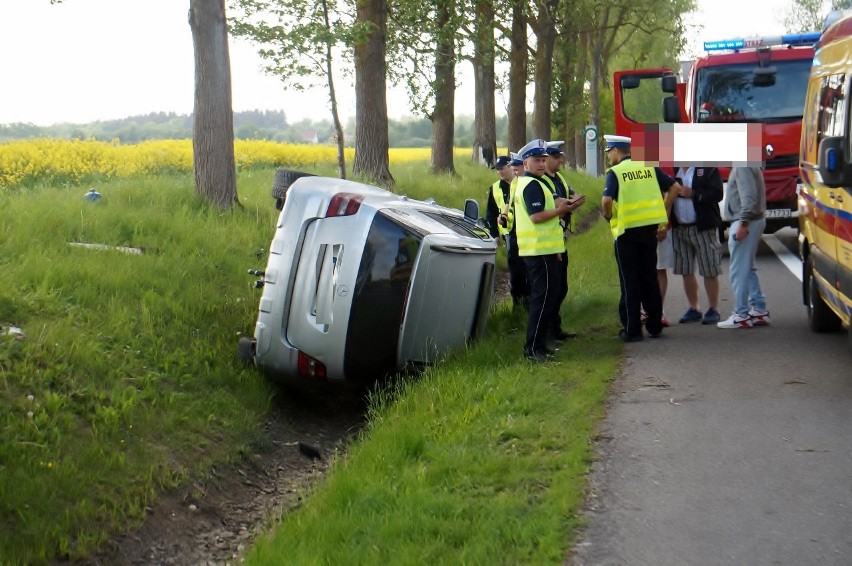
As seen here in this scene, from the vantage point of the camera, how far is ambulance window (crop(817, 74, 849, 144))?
8.64 m

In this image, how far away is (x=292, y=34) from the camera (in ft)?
56.4

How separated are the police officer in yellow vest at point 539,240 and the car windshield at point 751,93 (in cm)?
→ 859

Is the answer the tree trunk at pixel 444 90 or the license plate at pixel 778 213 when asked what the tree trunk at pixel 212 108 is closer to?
the license plate at pixel 778 213

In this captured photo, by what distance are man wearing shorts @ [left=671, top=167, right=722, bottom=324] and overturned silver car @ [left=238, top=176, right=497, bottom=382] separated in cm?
289

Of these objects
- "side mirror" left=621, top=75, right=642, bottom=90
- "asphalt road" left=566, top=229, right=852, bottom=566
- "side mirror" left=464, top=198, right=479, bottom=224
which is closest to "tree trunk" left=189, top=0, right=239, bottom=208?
"side mirror" left=464, top=198, right=479, bottom=224

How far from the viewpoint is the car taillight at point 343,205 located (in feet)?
29.7

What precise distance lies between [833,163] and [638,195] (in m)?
2.47

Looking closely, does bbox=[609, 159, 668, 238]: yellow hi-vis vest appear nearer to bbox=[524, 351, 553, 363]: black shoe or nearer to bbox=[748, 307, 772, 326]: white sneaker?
bbox=[524, 351, 553, 363]: black shoe

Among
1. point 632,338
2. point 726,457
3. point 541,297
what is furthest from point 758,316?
point 726,457

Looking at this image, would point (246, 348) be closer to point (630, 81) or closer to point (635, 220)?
point (635, 220)

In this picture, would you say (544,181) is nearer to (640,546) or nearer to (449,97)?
(640,546)

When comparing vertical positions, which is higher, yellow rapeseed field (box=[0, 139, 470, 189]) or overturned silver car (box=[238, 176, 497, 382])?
yellow rapeseed field (box=[0, 139, 470, 189])

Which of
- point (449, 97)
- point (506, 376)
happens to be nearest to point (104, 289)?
point (506, 376)

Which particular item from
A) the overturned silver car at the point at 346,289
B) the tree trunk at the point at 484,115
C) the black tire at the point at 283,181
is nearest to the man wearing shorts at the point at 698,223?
the overturned silver car at the point at 346,289
